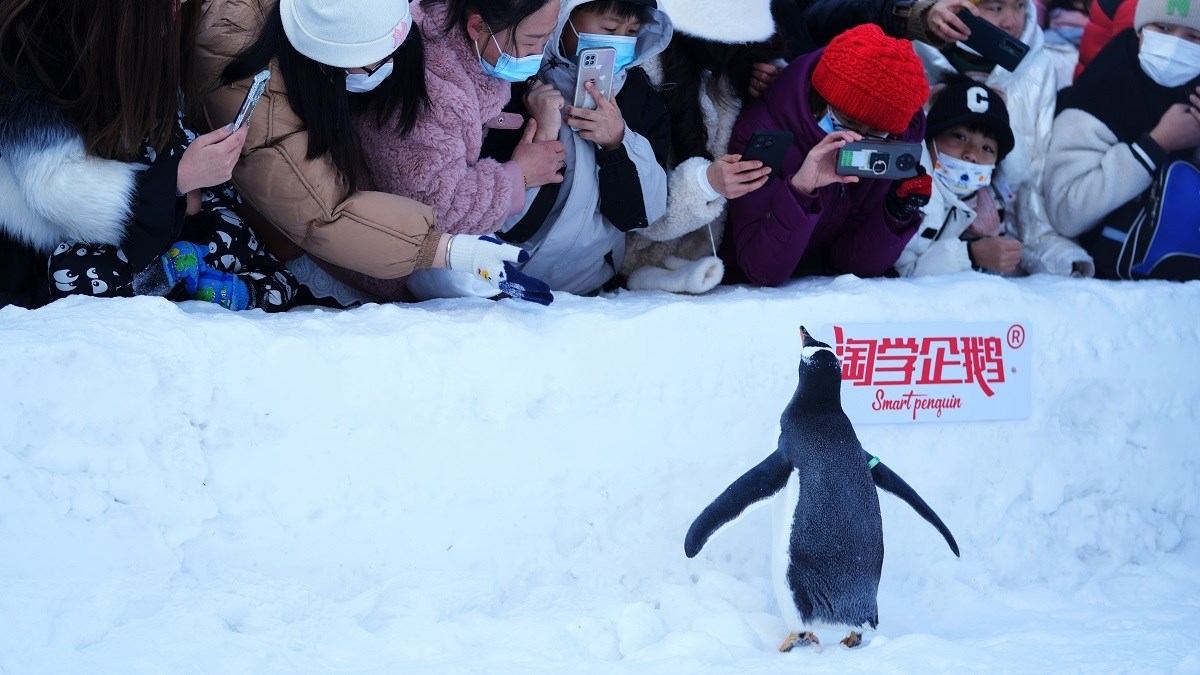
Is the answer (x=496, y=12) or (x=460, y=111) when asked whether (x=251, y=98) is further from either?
(x=496, y=12)

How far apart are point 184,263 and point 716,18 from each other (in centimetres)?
177

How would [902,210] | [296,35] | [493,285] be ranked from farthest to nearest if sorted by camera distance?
[902,210]
[493,285]
[296,35]

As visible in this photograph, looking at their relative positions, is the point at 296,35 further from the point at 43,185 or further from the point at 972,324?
the point at 972,324

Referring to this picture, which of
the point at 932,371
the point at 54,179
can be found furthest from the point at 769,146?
the point at 54,179

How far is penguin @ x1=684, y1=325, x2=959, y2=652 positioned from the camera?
234cm

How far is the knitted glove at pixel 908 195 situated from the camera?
3.30 m

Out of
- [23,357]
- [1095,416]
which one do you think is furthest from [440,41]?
[1095,416]

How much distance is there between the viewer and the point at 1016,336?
325 cm

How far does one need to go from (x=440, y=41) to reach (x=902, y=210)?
1645 millimetres

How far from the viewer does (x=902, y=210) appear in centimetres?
338

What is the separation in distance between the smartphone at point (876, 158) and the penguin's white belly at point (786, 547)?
115 centimetres

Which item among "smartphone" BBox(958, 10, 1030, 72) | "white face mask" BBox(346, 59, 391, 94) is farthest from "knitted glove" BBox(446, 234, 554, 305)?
"smartphone" BBox(958, 10, 1030, 72)

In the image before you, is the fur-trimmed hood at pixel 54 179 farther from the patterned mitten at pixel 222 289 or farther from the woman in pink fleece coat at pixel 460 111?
the woman in pink fleece coat at pixel 460 111

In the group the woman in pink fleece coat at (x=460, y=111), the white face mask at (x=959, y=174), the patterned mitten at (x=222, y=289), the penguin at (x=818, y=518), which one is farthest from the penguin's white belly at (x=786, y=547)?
the white face mask at (x=959, y=174)
